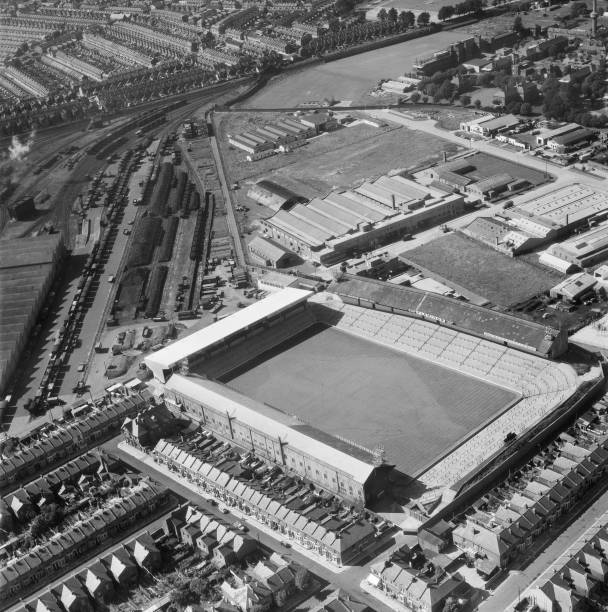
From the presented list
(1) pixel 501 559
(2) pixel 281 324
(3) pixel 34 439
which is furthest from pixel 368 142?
(1) pixel 501 559

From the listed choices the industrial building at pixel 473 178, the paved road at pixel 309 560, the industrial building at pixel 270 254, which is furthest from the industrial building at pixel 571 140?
the paved road at pixel 309 560

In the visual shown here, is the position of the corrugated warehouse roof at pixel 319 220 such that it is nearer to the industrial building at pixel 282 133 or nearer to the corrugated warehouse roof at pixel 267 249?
the corrugated warehouse roof at pixel 267 249

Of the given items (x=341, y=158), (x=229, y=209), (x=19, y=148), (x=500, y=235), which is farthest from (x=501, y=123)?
(x=19, y=148)

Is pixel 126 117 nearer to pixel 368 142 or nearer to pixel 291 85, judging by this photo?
pixel 291 85

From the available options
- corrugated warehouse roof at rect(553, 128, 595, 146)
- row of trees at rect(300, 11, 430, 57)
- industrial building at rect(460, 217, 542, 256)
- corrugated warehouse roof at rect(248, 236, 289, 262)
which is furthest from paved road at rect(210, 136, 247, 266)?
row of trees at rect(300, 11, 430, 57)

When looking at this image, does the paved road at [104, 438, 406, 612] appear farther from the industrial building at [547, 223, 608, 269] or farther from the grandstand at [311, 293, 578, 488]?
the industrial building at [547, 223, 608, 269]

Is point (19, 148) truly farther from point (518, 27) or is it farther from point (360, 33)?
point (518, 27)
